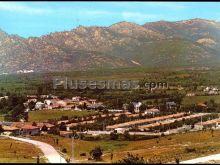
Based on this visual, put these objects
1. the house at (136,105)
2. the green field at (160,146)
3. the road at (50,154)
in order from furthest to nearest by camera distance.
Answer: the house at (136,105)
the green field at (160,146)
the road at (50,154)

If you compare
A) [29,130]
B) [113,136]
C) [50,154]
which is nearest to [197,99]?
[113,136]

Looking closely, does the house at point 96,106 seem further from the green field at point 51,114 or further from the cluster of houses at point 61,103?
the green field at point 51,114

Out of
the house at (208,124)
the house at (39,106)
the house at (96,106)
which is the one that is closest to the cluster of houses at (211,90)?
the house at (96,106)

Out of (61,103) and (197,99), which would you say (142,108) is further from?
(61,103)

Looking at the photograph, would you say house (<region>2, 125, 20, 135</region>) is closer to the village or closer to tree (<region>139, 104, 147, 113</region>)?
the village

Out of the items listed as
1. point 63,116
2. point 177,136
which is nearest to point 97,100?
point 63,116

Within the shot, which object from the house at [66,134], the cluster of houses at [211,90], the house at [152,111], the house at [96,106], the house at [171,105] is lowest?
the house at [66,134]
